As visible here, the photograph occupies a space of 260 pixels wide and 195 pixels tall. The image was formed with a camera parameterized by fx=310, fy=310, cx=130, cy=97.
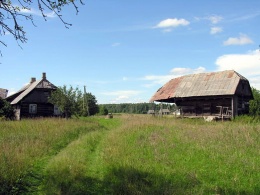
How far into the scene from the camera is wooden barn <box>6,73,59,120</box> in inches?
1476

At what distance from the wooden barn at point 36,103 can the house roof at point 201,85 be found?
42.7ft

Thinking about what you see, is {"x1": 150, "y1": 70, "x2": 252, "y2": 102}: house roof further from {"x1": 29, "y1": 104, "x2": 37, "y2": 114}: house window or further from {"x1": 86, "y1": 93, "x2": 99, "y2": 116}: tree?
{"x1": 86, "y1": 93, "x2": 99, "y2": 116}: tree

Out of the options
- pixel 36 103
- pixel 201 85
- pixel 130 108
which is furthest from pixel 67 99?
pixel 130 108

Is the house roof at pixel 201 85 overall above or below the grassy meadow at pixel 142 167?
above

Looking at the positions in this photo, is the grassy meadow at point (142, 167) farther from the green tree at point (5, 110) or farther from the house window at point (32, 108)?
the house window at point (32, 108)

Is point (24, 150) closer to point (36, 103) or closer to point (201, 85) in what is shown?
point (201, 85)

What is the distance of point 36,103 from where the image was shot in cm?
3816

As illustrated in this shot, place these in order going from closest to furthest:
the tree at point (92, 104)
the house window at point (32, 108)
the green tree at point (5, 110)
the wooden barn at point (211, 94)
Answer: the wooden barn at point (211, 94) → the green tree at point (5, 110) → the house window at point (32, 108) → the tree at point (92, 104)

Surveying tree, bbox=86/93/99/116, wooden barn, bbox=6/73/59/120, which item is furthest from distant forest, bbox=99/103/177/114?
wooden barn, bbox=6/73/59/120

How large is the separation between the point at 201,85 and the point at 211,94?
247cm

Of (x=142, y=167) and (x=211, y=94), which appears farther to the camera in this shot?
(x=211, y=94)

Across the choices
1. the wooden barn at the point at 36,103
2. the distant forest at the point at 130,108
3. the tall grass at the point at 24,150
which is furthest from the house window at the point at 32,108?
the distant forest at the point at 130,108

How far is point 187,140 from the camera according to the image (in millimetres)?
12875

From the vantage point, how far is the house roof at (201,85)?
28641 millimetres
